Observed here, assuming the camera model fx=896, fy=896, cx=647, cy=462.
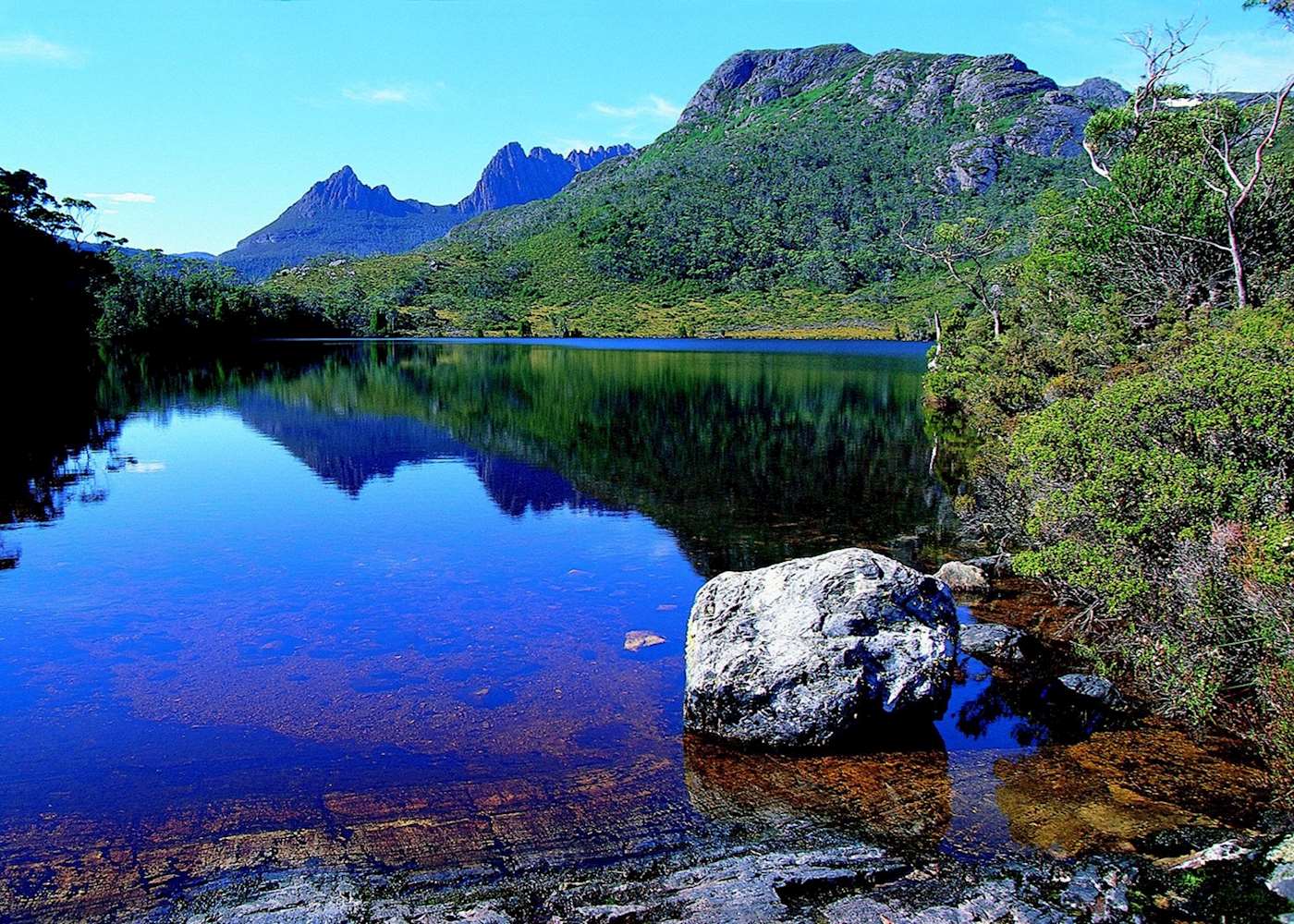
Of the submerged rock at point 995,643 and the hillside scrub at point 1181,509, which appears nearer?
the hillside scrub at point 1181,509

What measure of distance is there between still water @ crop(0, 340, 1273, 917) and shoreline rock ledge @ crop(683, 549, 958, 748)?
68 centimetres

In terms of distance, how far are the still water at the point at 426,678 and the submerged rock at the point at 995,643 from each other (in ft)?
3.10

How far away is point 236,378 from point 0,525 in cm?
6197

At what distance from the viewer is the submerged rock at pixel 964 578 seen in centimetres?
2256

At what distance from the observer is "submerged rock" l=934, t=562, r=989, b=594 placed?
22.6 meters

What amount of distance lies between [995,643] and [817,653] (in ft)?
18.7

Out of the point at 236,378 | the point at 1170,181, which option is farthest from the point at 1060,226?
the point at 236,378

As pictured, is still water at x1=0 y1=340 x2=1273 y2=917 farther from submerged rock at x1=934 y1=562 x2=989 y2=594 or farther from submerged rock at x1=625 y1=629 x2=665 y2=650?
submerged rock at x1=934 y1=562 x2=989 y2=594

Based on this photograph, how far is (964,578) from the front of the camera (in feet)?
74.6

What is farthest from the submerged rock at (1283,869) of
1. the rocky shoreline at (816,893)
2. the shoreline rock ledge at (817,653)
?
the shoreline rock ledge at (817,653)

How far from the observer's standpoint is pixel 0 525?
95.1ft

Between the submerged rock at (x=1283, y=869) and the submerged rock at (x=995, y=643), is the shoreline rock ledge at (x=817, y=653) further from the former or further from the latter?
the submerged rock at (x=1283, y=869)

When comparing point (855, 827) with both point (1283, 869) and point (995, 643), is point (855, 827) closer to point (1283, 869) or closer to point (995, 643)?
point (1283, 869)

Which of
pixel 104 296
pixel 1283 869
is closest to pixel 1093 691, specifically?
pixel 1283 869
